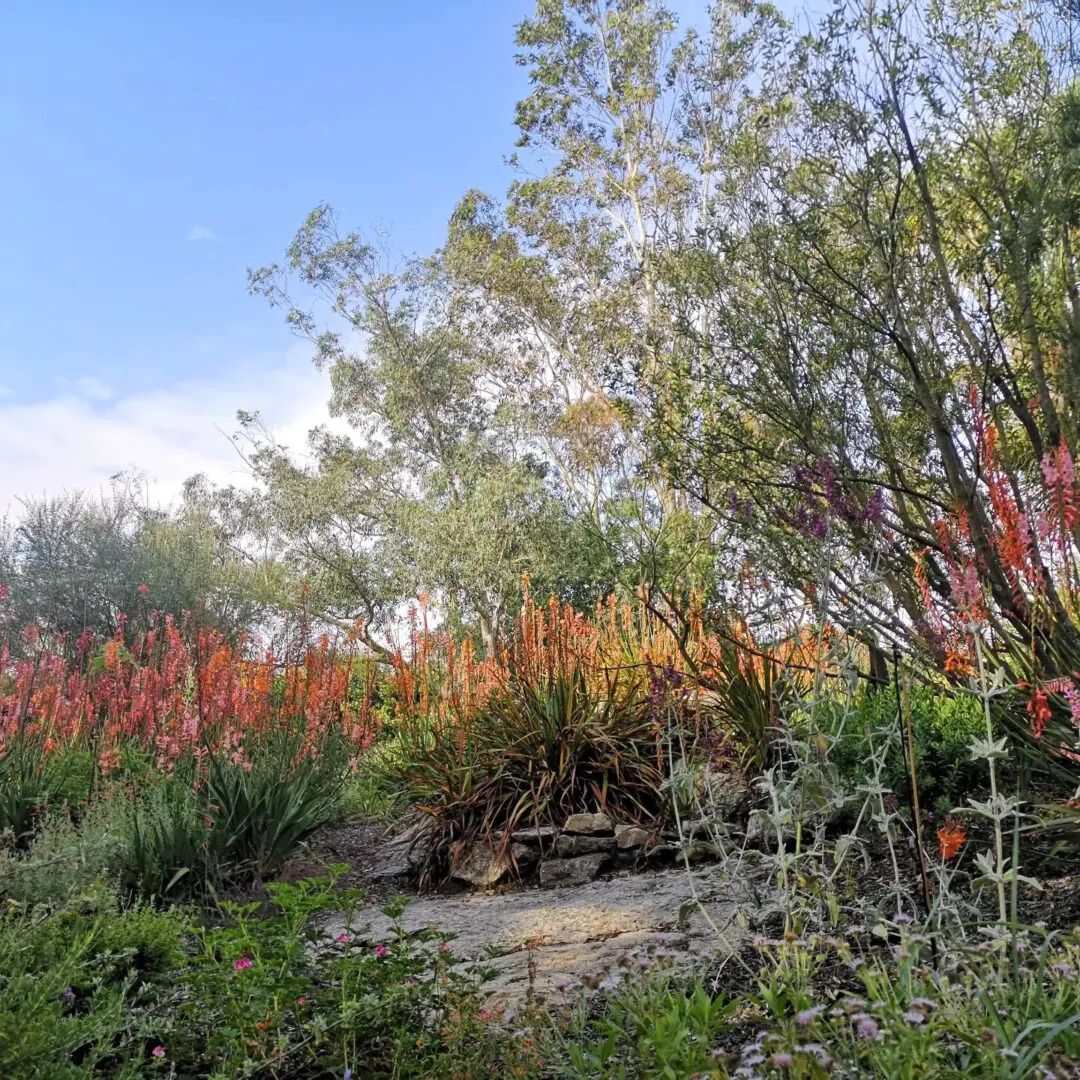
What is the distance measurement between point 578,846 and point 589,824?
125 millimetres

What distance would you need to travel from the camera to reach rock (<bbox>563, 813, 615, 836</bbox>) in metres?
4.89

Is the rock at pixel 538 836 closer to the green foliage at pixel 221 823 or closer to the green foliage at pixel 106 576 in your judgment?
the green foliage at pixel 221 823

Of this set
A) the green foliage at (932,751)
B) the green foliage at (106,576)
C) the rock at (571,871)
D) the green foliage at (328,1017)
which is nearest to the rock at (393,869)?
the rock at (571,871)

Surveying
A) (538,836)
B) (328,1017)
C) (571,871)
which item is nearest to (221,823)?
(538,836)

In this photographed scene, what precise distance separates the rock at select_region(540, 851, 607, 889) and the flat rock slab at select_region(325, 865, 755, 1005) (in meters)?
0.09

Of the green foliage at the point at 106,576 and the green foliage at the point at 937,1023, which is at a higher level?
the green foliage at the point at 106,576

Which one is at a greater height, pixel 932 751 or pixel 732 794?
pixel 932 751

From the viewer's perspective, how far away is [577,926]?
3.67m

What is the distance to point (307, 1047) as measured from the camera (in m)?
2.27

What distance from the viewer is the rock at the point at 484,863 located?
485 cm

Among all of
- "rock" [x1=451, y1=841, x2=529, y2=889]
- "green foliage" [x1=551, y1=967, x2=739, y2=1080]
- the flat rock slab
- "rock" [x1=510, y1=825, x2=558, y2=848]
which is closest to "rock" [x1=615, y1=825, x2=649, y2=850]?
the flat rock slab

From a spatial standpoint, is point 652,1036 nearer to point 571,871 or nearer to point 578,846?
point 571,871

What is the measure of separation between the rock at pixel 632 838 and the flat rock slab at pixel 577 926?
0.19 metres

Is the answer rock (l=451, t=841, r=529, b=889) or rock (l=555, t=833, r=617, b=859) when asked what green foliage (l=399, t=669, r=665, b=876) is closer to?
rock (l=451, t=841, r=529, b=889)
